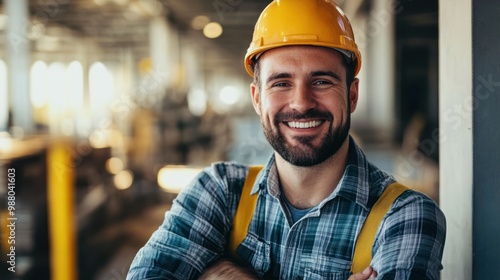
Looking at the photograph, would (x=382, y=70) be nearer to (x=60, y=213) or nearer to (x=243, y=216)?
(x=60, y=213)

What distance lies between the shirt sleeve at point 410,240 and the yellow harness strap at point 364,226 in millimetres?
24

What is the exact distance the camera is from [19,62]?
7770 mm

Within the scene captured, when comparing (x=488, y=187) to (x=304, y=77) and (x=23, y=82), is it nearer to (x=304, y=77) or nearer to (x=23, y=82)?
(x=304, y=77)

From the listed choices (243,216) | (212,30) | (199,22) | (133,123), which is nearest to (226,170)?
(243,216)

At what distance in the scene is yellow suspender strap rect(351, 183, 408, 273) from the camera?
5.36 ft

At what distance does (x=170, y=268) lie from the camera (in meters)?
1.77

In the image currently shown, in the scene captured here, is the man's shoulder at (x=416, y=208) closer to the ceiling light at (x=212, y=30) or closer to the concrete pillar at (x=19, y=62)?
the concrete pillar at (x=19, y=62)

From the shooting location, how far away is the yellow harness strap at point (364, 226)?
5.38ft

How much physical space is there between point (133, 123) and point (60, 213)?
491cm

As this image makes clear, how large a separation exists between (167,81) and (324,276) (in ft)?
49.5

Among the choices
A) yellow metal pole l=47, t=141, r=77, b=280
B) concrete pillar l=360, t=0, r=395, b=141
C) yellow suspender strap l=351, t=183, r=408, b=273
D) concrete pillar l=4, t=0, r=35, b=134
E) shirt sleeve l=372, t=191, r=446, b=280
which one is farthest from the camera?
concrete pillar l=360, t=0, r=395, b=141

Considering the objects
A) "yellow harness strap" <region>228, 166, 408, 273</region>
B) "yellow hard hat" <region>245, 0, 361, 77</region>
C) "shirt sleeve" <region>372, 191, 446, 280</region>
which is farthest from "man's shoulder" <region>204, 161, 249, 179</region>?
"shirt sleeve" <region>372, 191, 446, 280</region>

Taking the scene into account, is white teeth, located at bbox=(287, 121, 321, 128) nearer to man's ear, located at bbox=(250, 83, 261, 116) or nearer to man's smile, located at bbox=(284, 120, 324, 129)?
man's smile, located at bbox=(284, 120, 324, 129)

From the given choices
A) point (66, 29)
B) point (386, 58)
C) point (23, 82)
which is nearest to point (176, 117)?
point (23, 82)
